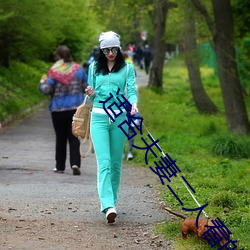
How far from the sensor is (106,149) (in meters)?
7.58

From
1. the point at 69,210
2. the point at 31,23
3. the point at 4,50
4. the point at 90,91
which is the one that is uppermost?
the point at 31,23

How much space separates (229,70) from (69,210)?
9.10m

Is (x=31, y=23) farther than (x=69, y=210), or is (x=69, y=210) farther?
(x=31, y=23)

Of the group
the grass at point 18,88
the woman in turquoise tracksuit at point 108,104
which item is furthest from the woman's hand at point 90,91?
the grass at point 18,88

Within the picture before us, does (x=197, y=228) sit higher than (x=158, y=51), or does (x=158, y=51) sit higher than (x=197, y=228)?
(x=197, y=228)

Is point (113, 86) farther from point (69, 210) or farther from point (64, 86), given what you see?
point (64, 86)

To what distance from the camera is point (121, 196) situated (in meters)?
9.20

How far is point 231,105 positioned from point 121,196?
8.02 metres

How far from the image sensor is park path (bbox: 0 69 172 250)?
6820mm

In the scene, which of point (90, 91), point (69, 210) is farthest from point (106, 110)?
point (69, 210)

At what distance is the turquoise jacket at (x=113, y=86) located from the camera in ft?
24.9

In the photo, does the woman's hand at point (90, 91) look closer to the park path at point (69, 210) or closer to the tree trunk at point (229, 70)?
the park path at point (69, 210)

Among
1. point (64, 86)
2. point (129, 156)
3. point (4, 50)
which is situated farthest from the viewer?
point (4, 50)

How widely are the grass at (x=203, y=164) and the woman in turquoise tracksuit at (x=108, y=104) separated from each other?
0.74 metres
